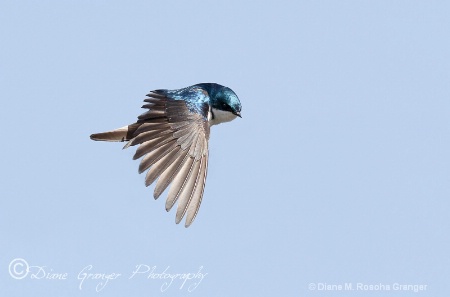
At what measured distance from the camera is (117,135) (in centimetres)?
1001

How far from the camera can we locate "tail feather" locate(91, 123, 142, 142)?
32.5 ft

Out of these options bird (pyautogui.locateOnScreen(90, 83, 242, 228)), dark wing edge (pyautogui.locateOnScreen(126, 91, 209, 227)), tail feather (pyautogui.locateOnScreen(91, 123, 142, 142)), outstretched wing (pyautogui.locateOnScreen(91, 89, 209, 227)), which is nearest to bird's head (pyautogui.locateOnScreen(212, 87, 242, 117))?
bird (pyautogui.locateOnScreen(90, 83, 242, 228))

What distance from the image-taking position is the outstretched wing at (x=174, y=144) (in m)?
8.41

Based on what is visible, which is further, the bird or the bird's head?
the bird's head

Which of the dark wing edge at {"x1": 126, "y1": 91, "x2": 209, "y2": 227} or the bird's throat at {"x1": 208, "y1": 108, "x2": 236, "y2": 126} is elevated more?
the bird's throat at {"x1": 208, "y1": 108, "x2": 236, "y2": 126}

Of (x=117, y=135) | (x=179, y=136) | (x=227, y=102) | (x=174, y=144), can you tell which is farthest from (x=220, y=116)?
(x=174, y=144)

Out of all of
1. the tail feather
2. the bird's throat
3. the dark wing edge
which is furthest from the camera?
the bird's throat

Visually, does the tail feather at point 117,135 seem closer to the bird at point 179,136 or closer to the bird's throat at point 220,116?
the bird at point 179,136

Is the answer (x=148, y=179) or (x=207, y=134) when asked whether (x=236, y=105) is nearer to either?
(x=207, y=134)

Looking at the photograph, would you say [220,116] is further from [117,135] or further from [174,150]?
[174,150]

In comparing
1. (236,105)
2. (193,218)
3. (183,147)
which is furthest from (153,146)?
(236,105)

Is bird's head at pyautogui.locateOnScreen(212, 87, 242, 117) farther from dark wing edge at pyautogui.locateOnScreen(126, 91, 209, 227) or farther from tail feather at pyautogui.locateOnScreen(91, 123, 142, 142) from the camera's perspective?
tail feather at pyautogui.locateOnScreen(91, 123, 142, 142)

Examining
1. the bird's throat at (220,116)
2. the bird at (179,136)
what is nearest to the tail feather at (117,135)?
the bird at (179,136)

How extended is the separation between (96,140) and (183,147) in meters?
1.42
